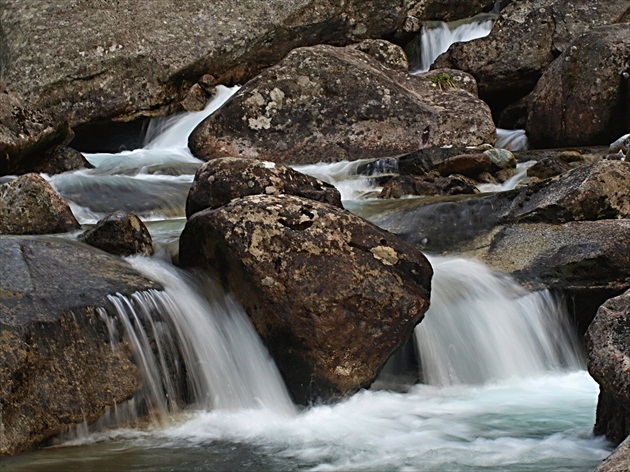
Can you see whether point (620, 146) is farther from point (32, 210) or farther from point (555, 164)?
point (32, 210)

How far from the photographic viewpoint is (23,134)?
8977mm

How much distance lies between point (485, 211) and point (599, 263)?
1.22 metres

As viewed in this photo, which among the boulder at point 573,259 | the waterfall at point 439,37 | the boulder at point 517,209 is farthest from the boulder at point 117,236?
the waterfall at point 439,37

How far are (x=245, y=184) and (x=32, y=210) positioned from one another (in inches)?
69.0

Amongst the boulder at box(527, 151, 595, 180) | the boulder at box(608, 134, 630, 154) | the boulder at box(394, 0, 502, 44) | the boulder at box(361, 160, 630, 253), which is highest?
the boulder at box(394, 0, 502, 44)

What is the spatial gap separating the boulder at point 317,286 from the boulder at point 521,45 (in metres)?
9.16

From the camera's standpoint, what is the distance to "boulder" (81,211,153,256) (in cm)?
523

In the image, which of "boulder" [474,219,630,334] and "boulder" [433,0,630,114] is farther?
"boulder" [433,0,630,114]

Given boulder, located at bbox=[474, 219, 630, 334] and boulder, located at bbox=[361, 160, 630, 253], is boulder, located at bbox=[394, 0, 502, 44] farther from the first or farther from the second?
boulder, located at bbox=[474, 219, 630, 334]

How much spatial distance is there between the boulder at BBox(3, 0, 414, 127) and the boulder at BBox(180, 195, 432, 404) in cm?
838

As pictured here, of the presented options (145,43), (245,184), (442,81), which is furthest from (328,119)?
(245,184)

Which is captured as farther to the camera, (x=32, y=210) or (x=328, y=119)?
(x=328, y=119)

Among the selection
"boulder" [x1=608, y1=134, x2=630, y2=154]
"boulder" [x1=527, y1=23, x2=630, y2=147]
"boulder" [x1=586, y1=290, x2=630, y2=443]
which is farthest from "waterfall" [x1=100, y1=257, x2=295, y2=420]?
"boulder" [x1=527, y1=23, x2=630, y2=147]

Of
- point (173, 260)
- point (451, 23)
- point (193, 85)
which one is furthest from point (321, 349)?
point (451, 23)
